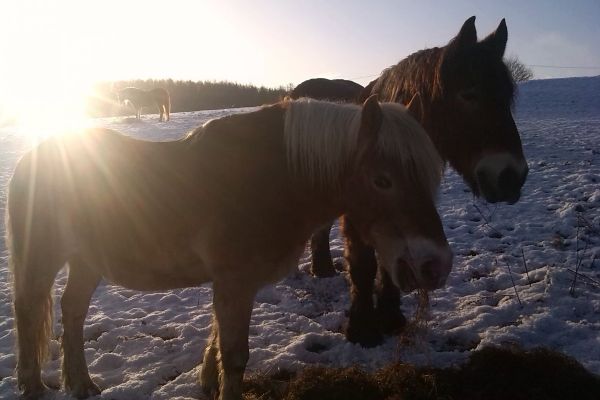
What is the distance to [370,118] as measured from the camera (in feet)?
8.07

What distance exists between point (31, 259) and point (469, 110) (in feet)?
11.4

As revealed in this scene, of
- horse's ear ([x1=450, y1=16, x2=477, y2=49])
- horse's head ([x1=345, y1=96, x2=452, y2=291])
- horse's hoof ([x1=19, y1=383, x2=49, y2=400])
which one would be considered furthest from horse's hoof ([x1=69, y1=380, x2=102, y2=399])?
horse's ear ([x1=450, y1=16, x2=477, y2=49])

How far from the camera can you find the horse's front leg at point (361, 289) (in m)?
4.05

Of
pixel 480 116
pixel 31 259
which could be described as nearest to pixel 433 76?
pixel 480 116

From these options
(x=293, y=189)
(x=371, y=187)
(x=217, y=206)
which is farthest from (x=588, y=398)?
(x=217, y=206)

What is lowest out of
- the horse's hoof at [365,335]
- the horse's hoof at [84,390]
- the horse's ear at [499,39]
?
the horse's hoof at [84,390]

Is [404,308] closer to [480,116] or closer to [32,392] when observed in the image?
[480,116]

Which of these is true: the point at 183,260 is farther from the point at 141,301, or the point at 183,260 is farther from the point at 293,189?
the point at 141,301

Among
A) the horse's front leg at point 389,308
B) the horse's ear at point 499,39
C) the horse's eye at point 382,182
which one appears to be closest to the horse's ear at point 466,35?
the horse's ear at point 499,39

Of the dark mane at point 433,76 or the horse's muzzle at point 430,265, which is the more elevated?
the dark mane at point 433,76

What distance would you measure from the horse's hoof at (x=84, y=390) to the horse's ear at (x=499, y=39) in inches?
160

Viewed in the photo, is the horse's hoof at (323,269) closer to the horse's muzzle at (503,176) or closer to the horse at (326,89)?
the horse at (326,89)

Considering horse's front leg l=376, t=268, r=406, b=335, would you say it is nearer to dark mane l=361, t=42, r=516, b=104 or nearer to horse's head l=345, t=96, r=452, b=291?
dark mane l=361, t=42, r=516, b=104

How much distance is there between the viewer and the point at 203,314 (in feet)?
15.7
